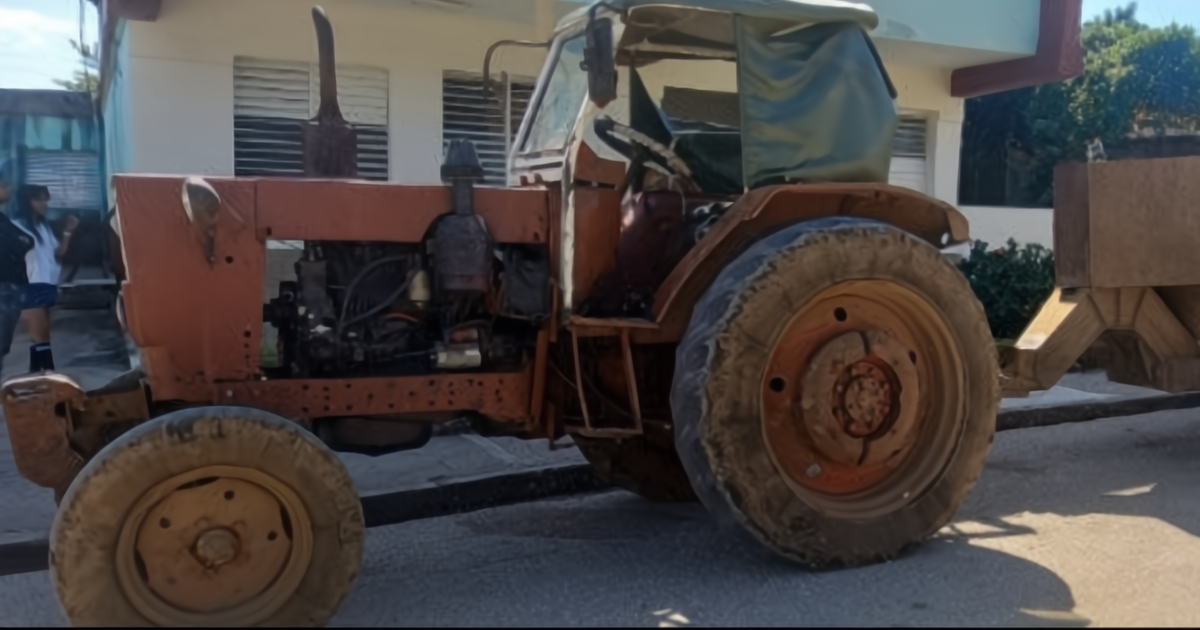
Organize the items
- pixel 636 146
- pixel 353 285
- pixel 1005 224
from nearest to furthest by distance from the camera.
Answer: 1. pixel 353 285
2. pixel 636 146
3. pixel 1005 224

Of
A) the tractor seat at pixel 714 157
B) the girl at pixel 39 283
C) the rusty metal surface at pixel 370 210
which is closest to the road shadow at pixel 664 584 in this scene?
the rusty metal surface at pixel 370 210

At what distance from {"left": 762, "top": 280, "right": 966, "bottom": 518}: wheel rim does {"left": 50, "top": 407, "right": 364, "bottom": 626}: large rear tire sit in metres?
1.69

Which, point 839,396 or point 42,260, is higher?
point 42,260

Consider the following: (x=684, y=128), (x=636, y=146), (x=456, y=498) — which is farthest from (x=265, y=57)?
(x=636, y=146)

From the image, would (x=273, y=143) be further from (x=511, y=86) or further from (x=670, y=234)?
(x=670, y=234)

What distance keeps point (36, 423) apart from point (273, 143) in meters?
5.02

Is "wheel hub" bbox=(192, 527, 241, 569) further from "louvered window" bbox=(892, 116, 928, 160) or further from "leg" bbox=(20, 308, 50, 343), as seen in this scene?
"louvered window" bbox=(892, 116, 928, 160)

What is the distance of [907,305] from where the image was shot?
4.36 metres

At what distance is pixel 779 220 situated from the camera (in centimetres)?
438

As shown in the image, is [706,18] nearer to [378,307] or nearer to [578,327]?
[578,327]

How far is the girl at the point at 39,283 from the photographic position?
309 inches

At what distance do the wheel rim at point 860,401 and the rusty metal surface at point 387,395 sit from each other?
1035 mm

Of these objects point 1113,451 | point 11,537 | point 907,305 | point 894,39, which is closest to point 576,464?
point 907,305

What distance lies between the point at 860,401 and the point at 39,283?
6.60 metres
